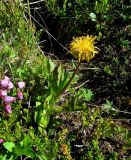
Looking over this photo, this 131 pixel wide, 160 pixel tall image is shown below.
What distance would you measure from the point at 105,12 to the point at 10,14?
731 mm

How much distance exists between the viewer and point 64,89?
2.45 metres

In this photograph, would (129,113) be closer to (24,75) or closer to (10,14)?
(24,75)

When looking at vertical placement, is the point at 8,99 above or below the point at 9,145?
above

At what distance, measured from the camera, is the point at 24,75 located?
2.70 metres

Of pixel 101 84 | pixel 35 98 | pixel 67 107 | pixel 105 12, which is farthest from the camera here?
pixel 105 12

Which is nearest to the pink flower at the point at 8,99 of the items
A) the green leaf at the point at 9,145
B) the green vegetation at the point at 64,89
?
the green vegetation at the point at 64,89

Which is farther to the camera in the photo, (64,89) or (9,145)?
(64,89)

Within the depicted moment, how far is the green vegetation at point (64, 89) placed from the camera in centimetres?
242

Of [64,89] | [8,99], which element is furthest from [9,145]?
[64,89]

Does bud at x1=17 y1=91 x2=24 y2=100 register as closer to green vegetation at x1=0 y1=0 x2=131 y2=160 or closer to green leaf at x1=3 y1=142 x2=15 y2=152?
green vegetation at x1=0 y1=0 x2=131 y2=160

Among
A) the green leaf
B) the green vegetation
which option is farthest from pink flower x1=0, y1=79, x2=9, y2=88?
the green leaf

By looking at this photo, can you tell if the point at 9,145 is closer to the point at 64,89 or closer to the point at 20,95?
the point at 20,95

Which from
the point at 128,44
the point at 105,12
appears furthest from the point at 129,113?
the point at 105,12

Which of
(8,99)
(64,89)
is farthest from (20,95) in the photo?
(64,89)
